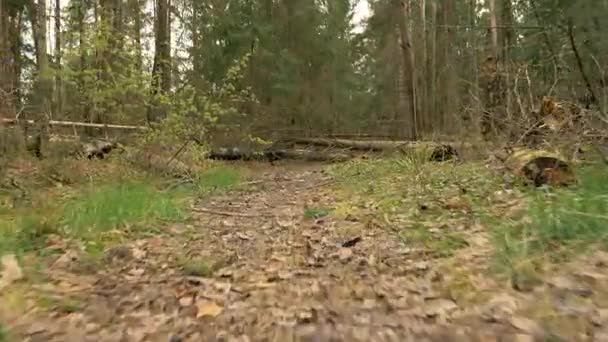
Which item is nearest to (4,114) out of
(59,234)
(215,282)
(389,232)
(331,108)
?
(59,234)

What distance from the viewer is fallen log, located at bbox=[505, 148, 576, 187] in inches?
221

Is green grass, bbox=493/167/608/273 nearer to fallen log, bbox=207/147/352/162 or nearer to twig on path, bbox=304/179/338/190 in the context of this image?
twig on path, bbox=304/179/338/190

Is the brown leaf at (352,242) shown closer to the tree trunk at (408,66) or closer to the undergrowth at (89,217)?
the undergrowth at (89,217)

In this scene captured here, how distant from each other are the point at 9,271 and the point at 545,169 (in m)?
5.51

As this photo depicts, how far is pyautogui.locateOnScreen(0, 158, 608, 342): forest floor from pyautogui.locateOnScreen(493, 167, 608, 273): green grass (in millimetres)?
19

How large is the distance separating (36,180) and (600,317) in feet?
26.7

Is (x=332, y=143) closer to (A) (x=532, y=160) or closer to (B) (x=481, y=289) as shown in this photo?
(A) (x=532, y=160)

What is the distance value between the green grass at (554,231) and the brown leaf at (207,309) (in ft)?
6.32

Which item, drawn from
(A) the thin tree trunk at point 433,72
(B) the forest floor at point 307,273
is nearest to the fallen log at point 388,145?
(B) the forest floor at point 307,273

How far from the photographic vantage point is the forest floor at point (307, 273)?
268 cm

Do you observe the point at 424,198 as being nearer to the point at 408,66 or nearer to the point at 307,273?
the point at 307,273

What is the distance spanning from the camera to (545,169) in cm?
573

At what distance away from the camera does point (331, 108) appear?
73.7 ft

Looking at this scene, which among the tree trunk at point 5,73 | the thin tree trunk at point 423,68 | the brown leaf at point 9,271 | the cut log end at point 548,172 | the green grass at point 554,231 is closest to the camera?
→ the brown leaf at point 9,271
